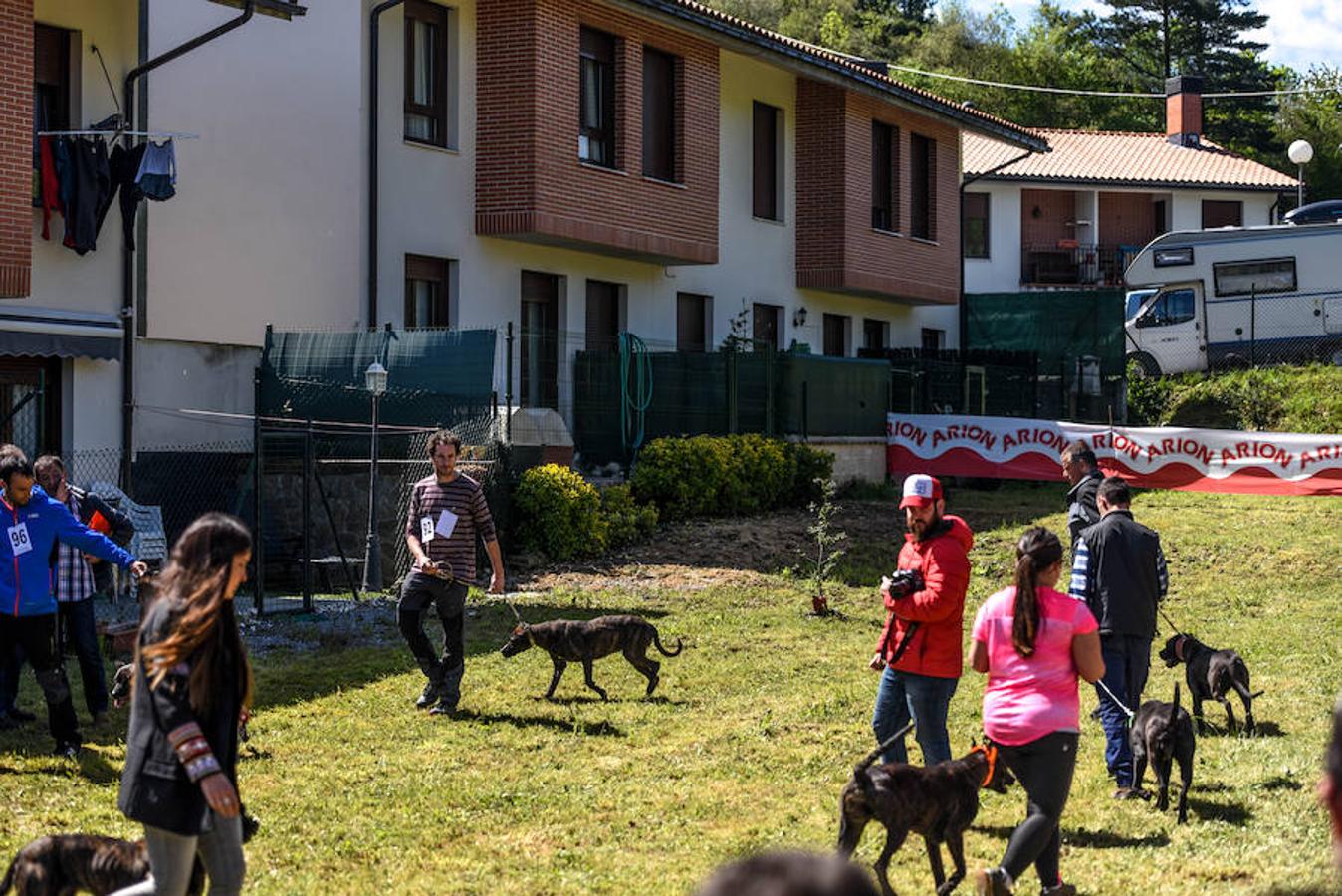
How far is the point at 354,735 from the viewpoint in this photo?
11.0 m

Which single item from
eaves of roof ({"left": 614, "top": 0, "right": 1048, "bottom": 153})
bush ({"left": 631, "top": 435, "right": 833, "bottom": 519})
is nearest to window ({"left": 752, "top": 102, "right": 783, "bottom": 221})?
eaves of roof ({"left": 614, "top": 0, "right": 1048, "bottom": 153})

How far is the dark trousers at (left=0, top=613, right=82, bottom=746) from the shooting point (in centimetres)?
1011

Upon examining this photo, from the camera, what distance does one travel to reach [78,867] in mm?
6027

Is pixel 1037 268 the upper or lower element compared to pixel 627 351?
upper

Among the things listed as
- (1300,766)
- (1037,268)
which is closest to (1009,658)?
(1300,766)

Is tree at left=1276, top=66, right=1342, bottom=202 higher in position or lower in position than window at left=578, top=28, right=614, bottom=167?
higher

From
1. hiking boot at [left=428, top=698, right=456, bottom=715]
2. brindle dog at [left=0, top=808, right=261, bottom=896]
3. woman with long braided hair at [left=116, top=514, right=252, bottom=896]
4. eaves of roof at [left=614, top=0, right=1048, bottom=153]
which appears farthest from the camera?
eaves of roof at [left=614, top=0, right=1048, bottom=153]

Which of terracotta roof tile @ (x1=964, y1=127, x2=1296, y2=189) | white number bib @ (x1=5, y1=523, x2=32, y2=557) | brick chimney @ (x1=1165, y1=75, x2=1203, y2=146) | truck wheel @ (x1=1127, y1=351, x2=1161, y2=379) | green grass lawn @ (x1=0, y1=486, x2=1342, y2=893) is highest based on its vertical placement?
brick chimney @ (x1=1165, y1=75, x2=1203, y2=146)

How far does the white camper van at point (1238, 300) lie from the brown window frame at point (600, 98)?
13902 millimetres

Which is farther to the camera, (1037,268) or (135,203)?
(1037,268)

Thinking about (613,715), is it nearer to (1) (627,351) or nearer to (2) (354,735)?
(2) (354,735)

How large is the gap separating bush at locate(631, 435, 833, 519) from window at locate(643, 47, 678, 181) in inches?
196

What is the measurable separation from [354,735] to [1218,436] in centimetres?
1580

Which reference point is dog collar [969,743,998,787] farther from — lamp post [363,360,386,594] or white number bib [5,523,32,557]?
lamp post [363,360,386,594]
